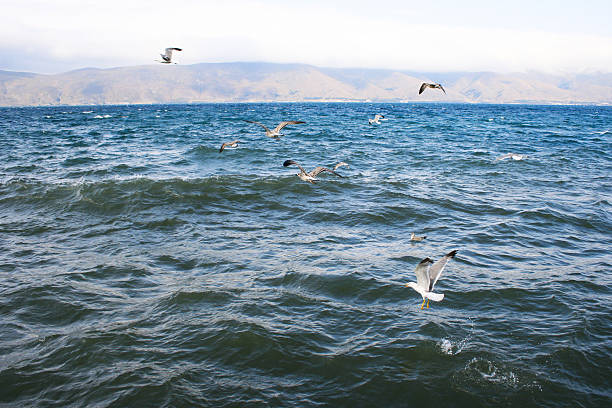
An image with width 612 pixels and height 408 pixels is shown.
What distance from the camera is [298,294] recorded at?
812cm

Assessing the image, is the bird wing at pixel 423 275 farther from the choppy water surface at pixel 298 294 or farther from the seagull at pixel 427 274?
the choppy water surface at pixel 298 294

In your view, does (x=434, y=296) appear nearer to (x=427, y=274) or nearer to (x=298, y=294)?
(x=427, y=274)

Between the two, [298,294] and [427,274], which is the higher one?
[427,274]

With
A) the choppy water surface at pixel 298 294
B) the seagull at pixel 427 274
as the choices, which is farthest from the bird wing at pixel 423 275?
the choppy water surface at pixel 298 294

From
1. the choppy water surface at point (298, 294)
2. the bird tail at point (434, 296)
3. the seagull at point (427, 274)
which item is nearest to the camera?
the choppy water surface at point (298, 294)

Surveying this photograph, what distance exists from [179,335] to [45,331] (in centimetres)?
219

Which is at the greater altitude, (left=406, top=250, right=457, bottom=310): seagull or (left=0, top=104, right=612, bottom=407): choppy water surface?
(left=406, top=250, right=457, bottom=310): seagull

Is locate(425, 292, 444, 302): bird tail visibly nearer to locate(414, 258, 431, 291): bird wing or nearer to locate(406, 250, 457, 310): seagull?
locate(406, 250, 457, 310): seagull

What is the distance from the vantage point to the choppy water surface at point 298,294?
18.7 feet

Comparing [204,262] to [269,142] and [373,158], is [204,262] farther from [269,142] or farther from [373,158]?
[269,142]

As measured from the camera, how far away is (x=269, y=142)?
31.9 metres

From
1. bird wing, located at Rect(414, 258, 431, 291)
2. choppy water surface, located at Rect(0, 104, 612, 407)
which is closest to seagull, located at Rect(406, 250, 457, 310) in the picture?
bird wing, located at Rect(414, 258, 431, 291)

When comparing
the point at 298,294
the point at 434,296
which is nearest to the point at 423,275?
the point at 434,296

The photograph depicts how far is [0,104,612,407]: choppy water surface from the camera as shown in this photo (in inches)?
225
